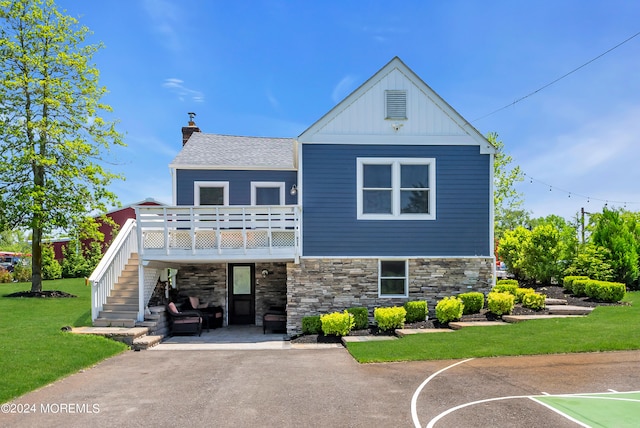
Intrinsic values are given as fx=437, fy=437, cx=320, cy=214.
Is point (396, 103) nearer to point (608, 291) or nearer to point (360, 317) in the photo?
point (360, 317)

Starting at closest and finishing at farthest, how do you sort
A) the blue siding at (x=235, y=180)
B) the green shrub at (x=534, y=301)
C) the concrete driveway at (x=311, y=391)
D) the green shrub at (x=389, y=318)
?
the concrete driveway at (x=311, y=391), the green shrub at (x=389, y=318), the green shrub at (x=534, y=301), the blue siding at (x=235, y=180)

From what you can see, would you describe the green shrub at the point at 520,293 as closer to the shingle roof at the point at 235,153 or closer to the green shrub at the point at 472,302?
the green shrub at the point at 472,302

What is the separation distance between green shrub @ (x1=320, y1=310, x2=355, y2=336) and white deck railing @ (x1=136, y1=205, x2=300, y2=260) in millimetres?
2030

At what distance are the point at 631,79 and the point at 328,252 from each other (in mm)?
10319

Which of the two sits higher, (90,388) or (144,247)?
(144,247)

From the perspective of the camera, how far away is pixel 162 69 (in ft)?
47.0

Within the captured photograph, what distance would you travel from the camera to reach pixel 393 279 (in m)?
13.4

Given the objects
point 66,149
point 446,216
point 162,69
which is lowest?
point 446,216

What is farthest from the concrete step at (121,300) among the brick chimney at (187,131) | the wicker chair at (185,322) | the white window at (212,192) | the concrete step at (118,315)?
the brick chimney at (187,131)

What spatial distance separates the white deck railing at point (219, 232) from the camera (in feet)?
41.3

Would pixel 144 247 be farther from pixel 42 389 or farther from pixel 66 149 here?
pixel 66 149

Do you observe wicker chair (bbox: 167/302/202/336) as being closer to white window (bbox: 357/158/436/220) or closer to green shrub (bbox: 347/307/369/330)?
green shrub (bbox: 347/307/369/330)

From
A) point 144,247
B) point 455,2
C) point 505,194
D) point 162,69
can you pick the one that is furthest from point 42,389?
point 505,194

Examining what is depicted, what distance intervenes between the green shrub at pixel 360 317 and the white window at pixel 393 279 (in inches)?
44.0
